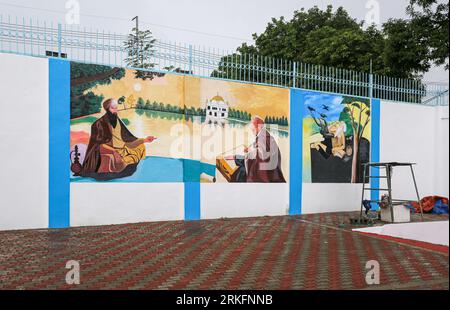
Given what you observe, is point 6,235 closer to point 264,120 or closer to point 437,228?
point 264,120

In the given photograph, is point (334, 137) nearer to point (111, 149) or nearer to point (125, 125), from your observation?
point (125, 125)

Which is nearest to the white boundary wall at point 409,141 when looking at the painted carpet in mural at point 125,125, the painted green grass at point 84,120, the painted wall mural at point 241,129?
the painted wall mural at point 241,129

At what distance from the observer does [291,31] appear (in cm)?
2248

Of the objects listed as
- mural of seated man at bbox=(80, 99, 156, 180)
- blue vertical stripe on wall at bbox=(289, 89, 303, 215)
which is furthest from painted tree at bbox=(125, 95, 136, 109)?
blue vertical stripe on wall at bbox=(289, 89, 303, 215)

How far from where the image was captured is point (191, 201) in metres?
10.1

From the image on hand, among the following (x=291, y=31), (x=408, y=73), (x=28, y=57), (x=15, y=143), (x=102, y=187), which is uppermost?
(x=291, y=31)

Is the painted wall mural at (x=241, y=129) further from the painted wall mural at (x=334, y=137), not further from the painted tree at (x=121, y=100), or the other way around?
the painted tree at (x=121, y=100)

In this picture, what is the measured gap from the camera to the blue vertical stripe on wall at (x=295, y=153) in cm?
1141

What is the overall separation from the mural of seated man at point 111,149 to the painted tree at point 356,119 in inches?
242

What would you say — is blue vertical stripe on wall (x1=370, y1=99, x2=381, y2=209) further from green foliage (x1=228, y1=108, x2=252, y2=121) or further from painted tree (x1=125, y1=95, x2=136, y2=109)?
painted tree (x1=125, y1=95, x2=136, y2=109)

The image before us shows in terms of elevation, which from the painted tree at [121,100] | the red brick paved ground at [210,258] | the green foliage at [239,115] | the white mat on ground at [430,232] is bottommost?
the red brick paved ground at [210,258]

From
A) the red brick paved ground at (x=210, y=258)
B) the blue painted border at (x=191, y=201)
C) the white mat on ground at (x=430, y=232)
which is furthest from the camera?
the blue painted border at (x=191, y=201)
